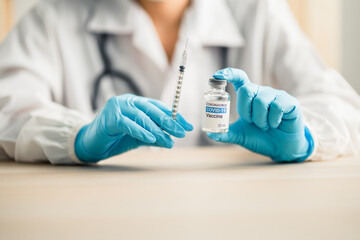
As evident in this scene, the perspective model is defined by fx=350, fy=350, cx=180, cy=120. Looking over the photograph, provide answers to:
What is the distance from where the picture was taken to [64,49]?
1251 millimetres

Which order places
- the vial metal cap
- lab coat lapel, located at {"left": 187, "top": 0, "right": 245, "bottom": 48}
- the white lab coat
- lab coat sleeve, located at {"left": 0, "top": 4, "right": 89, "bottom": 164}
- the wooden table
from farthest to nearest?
lab coat lapel, located at {"left": 187, "top": 0, "right": 245, "bottom": 48} < the white lab coat < lab coat sleeve, located at {"left": 0, "top": 4, "right": 89, "bottom": 164} < the vial metal cap < the wooden table

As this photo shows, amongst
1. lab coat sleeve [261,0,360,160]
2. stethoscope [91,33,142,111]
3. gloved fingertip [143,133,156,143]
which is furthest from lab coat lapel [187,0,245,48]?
gloved fingertip [143,133,156,143]

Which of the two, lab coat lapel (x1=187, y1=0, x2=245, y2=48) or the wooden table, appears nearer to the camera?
the wooden table

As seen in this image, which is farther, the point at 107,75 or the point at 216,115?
the point at 107,75

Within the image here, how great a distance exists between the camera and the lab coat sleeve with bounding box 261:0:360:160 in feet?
2.96

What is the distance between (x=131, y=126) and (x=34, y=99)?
0.39 metres

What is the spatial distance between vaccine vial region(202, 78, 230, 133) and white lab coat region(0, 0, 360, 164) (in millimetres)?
423

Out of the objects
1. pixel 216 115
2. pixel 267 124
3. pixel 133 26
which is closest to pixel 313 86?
pixel 267 124

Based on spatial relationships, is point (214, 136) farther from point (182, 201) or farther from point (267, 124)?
point (182, 201)

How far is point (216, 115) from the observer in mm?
729

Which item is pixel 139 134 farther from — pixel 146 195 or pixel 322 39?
pixel 322 39

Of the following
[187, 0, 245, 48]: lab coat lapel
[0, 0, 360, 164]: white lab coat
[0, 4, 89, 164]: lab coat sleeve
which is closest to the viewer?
[0, 4, 89, 164]: lab coat sleeve

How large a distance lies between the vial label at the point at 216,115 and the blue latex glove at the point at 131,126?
0.06 m

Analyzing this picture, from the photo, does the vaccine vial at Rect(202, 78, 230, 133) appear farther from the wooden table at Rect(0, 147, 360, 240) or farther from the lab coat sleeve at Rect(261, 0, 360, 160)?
the lab coat sleeve at Rect(261, 0, 360, 160)
